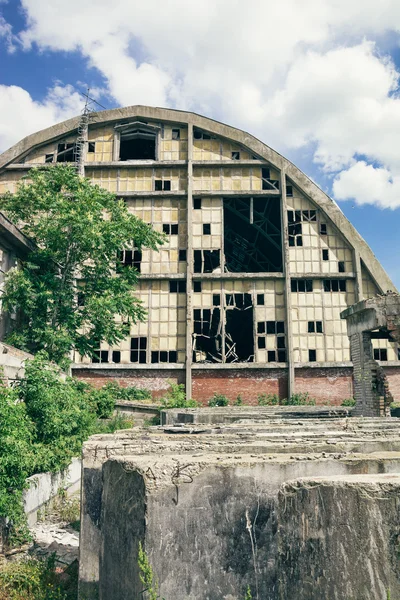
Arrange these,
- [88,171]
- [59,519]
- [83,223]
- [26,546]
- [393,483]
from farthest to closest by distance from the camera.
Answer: [88,171] < [83,223] < [59,519] < [26,546] < [393,483]

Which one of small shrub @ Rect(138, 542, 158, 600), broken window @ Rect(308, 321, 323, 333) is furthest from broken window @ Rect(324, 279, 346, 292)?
small shrub @ Rect(138, 542, 158, 600)

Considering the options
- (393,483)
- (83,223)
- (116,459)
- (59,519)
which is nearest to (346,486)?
(393,483)

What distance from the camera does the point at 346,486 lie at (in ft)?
6.62

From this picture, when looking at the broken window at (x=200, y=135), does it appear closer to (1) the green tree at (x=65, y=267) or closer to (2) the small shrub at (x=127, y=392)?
(1) the green tree at (x=65, y=267)

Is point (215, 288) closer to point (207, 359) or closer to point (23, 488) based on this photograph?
point (207, 359)

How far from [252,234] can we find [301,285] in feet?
18.4

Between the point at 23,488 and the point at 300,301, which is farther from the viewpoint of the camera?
the point at 300,301

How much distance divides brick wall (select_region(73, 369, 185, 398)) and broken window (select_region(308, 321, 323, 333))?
6.02 m

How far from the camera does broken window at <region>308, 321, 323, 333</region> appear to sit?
20.9 m

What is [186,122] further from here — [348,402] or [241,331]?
[348,402]

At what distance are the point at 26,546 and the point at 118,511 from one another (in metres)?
5.10

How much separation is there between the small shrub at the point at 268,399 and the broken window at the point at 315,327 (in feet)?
11.0

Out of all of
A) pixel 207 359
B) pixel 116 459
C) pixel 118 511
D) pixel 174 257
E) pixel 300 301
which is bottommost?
pixel 118 511

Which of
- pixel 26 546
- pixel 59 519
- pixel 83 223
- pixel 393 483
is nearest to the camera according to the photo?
pixel 393 483
